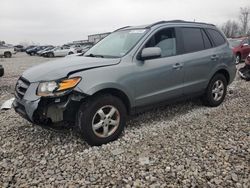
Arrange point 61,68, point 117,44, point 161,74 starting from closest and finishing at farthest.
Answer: point 61,68 < point 161,74 < point 117,44

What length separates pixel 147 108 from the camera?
14.8 ft

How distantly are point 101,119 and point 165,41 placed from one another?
73.4 inches

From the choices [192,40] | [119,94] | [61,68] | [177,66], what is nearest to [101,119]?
[119,94]

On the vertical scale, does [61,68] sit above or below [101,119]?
above

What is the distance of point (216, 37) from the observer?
5.82 meters

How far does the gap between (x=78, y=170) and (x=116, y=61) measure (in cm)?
Result: 166

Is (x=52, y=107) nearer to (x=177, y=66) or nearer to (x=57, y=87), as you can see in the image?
(x=57, y=87)

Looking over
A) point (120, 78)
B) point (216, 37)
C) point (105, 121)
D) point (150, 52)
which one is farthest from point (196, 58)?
point (105, 121)

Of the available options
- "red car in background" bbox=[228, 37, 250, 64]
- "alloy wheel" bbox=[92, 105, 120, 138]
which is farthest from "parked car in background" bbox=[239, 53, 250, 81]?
"alloy wheel" bbox=[92, 105, 120, 138]

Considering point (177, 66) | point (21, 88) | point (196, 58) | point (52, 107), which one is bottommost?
point (52, 107)

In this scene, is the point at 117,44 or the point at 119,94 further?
the point at 117,44

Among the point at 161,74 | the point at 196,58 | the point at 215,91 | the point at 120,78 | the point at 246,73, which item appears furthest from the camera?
the point at 246,73

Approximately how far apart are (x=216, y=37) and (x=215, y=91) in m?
1.15

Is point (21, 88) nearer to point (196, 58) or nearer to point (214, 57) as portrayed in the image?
point (196, 58)
